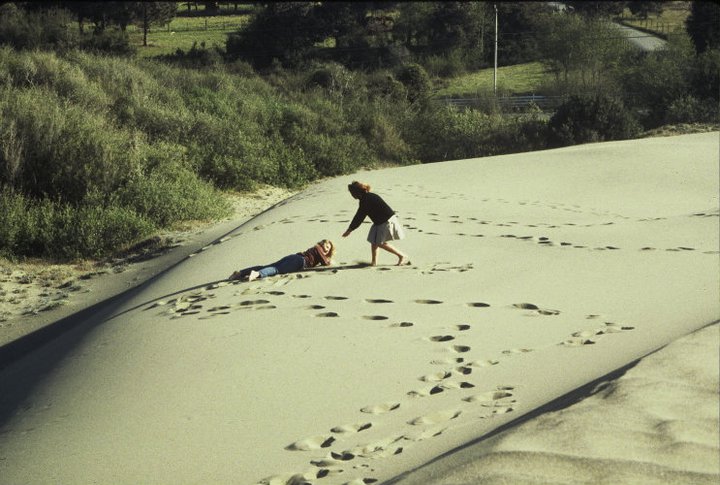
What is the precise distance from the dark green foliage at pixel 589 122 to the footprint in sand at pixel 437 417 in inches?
874

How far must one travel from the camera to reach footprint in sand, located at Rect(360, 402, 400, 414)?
6289mm

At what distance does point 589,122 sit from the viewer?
90.3 feet

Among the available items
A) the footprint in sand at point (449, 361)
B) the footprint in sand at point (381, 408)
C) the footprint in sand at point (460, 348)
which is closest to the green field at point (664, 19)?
the footprint in sand at point (460, 348)

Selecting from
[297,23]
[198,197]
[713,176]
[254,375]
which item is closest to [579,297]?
[254,375]

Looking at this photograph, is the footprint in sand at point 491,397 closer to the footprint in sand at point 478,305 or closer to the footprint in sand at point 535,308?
the footprint in sand at point 535,308

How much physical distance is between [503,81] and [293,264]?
3655 centimetres

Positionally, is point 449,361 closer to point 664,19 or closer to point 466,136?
point 466,136

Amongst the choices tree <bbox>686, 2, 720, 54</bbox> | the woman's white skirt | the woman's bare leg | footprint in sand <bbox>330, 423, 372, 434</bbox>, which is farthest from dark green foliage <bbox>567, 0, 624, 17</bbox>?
footprint in sand <bbox>330, 423, 372, 434</bbox>

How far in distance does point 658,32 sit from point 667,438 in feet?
182

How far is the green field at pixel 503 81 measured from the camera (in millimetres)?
42688

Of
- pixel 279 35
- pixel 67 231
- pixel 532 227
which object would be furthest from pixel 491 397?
pixel 279 35

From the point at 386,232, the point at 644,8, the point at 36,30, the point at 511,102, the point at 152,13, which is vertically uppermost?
the point at 152,13

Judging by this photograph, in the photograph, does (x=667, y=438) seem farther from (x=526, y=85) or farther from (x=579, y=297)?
(x=526, y=85)

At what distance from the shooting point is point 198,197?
17.4 metres
